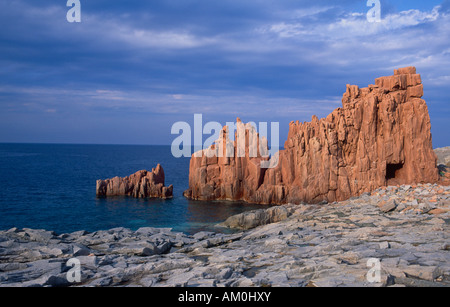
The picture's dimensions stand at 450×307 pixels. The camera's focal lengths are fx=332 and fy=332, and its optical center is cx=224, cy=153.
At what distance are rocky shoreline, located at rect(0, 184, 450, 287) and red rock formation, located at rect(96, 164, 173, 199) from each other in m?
36.8

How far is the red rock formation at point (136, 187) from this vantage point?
215 feet

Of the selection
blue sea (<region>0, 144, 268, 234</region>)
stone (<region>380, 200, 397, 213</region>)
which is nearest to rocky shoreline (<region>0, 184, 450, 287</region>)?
stone (<region>380, 200, 397, 213</region>)

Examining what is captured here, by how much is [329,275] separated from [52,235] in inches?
815

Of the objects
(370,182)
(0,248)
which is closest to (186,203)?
(370,182)

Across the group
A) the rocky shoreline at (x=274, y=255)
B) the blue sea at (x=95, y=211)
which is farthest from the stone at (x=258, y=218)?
the rocky shoreline at (x=274, y=255)

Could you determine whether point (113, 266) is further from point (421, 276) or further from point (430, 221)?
point (430, 221)

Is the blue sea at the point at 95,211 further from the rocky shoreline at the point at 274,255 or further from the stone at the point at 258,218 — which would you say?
the rocky shoreline at the point at 274,255

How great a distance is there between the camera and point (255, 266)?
53.4 feet

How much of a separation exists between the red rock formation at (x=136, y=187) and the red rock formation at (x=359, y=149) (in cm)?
1913

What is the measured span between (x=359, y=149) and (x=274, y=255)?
3597 cm

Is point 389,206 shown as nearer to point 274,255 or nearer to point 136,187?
point 274,255

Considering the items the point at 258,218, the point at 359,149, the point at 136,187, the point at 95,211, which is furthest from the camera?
the point at 136,187

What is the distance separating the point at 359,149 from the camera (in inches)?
1928

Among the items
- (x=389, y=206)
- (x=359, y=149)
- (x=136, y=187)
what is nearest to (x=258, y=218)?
(x=389, y=206)
